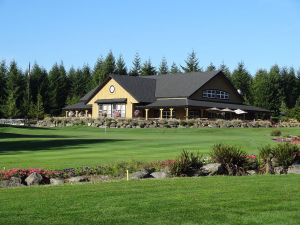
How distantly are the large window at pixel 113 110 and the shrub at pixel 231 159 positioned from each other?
5313 centimetres

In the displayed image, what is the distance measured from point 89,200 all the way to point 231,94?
212 feet

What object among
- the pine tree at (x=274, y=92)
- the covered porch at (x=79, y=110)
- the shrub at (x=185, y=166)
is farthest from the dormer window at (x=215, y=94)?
the shrub at (x=185, y=166)

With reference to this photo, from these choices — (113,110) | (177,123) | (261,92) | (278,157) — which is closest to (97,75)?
(113,110)

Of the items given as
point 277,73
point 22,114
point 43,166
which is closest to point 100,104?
point 22,114

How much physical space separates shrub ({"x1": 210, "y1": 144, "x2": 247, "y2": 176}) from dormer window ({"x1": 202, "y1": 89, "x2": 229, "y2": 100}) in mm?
52891

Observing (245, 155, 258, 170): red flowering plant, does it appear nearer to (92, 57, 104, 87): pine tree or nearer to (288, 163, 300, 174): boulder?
(288, 163, 300, 174): boulder

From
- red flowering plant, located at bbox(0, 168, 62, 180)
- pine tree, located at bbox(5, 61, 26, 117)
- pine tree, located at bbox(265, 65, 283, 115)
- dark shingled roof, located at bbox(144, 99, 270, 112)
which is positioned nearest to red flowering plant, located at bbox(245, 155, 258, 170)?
red flowering plant, located at bbox(0, 168, 62, 180)

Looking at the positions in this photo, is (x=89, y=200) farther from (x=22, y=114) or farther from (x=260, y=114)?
(x=22, y=114)

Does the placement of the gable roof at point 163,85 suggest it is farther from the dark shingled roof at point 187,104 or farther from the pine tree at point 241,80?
the pine tree at point 241,80

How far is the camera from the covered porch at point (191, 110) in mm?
62844

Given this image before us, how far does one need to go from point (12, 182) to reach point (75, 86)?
7991 cm

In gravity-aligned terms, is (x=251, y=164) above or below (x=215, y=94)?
below

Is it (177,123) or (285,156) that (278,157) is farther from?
(177,123)

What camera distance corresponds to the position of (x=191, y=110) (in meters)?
64.9
